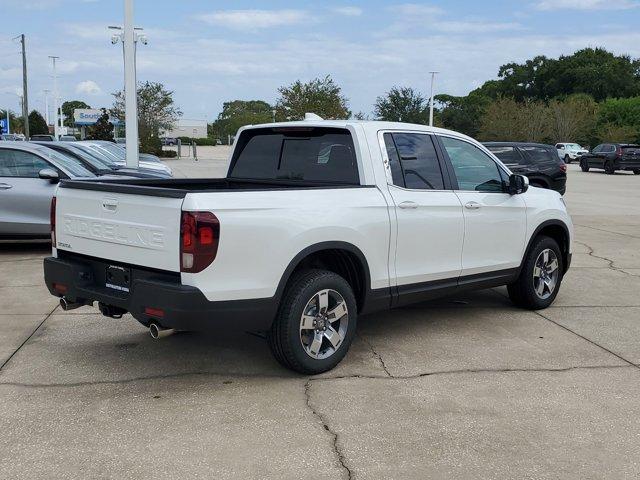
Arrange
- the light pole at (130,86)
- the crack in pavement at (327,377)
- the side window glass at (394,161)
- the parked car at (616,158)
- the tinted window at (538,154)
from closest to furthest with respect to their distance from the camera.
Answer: the crack in pavement at (327,377)
the side window glass at (394,161)
the light pole at (130,86)
the tinted window at (538,154)
the parked car at (616,158)

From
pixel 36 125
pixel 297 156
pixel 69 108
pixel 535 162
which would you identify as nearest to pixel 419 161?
pixel 297 156

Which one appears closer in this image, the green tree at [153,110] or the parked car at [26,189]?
the parked car at [26,189]

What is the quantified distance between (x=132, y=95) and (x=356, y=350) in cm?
1263

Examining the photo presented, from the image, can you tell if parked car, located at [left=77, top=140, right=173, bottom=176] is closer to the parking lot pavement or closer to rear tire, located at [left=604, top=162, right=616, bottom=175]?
the parking lot pavement

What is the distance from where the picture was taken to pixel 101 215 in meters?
4.62

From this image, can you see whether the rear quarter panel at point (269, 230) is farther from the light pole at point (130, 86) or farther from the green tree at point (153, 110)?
the green tree at point (153, 110)

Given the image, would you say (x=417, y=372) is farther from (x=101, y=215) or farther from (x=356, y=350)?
(x=101, y=215)

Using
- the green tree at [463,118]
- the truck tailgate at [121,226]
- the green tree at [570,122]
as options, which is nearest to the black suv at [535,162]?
the truck tailgate at [121,226]

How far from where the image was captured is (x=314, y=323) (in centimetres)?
473

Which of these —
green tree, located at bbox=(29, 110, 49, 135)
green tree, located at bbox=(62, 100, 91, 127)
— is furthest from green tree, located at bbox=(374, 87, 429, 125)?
green tree, located at bbox=(62, 100, 91, 127)

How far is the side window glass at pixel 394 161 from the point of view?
5.32m

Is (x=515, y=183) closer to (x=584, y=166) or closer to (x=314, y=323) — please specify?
(x=314, y=323)

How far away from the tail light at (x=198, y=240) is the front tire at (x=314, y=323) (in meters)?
0.72

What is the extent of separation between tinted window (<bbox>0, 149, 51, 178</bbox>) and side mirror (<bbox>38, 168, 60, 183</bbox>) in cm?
24
